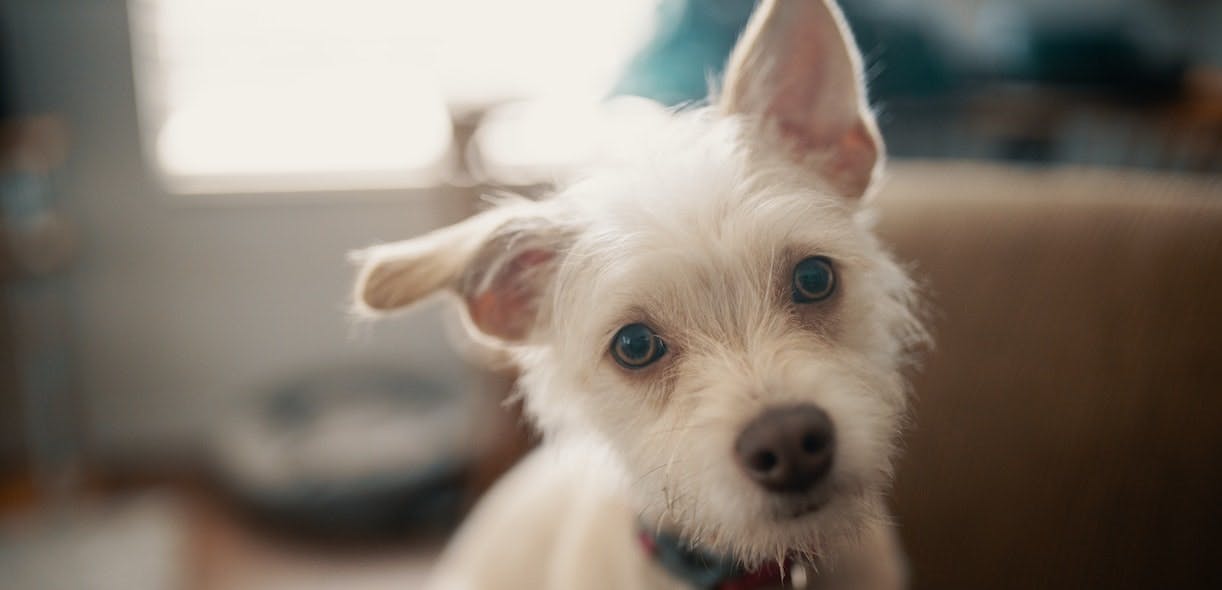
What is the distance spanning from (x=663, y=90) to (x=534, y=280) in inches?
65.2

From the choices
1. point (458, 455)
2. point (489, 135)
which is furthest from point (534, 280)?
point (458, 455)

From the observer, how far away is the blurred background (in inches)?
46.0

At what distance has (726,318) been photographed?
0.93 meters

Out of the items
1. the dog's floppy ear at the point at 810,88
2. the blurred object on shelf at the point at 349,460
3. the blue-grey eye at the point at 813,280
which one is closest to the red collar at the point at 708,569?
the blue-grey eye at the point at 813,280

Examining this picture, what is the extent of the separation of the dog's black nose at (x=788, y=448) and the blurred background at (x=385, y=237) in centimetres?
46

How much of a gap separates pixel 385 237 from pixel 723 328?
271 centimetres

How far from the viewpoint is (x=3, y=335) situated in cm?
329

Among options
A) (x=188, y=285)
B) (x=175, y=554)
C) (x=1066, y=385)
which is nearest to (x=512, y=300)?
(x=1066, y=385)

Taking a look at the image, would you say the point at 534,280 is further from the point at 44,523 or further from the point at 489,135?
the point at 44,523

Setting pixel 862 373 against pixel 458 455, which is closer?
pixel 862 373

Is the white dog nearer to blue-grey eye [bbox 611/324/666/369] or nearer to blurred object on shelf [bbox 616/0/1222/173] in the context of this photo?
Answer: blue-grey eye [bbox 611/324/666/369]

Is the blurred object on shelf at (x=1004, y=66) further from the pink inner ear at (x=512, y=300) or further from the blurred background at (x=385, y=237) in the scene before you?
the pink inner ear at (x=512, y=300)

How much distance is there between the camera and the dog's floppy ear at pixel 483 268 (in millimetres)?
938

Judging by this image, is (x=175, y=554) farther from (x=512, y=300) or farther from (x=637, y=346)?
(x=637, y=346)
